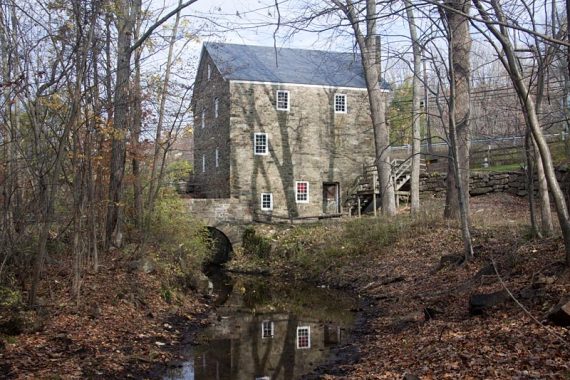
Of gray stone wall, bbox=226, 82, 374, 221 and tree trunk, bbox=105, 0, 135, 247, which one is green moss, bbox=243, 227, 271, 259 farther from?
tree trunk, bbox=105, 0, 135, 247

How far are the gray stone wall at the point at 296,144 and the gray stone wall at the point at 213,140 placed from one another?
73cm

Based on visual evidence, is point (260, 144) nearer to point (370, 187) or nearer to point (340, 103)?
point (340, 103)

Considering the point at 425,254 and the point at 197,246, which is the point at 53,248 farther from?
the point at 425,254

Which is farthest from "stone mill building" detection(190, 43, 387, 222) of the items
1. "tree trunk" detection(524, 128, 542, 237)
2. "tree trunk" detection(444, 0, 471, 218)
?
"tree trunk" detection(524, 128, 542, 237)

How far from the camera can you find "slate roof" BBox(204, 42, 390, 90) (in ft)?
93.0

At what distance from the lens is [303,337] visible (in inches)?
409

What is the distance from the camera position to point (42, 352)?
731 centimetres

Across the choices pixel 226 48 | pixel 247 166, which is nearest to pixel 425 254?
pixel 247 166

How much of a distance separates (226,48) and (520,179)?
1652 cm

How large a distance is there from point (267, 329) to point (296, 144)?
60.0 feet

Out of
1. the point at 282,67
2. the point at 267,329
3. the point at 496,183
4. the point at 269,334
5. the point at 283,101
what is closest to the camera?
the point at 269,334

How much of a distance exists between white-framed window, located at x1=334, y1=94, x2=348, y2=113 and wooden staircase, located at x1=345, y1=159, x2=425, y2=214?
11.2 feet

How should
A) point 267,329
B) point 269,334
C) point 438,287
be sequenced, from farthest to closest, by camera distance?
point 438,287 < point 267,329 < point 269,334

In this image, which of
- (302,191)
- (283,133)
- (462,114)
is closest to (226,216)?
(302,191)
